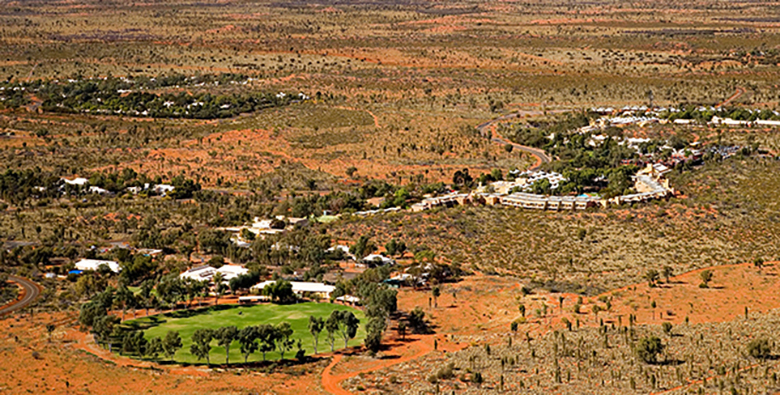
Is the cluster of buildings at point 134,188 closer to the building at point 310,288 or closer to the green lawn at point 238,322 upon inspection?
the building at point 310,288

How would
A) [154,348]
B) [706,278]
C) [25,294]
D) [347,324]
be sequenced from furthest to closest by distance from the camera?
1. [25,294]
2. [706,278]
3. [347,324]
4. [154,348]

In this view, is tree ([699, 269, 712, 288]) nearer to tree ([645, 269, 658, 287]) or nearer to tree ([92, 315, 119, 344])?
tree ([645, 269, 658, 287])

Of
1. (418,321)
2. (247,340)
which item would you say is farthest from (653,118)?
(247,340)

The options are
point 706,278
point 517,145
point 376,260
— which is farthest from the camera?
point 517,145

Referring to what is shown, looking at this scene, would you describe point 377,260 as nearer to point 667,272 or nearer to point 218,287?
point 218,287

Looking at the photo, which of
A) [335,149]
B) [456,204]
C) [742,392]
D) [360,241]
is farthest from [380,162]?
[742,392]

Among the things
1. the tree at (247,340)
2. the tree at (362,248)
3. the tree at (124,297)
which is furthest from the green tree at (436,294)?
the tree at (124,297)

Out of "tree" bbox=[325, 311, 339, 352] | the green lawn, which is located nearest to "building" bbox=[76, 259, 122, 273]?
the green lawn

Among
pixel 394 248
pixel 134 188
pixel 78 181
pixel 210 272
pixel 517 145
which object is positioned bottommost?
pixel 517 145
